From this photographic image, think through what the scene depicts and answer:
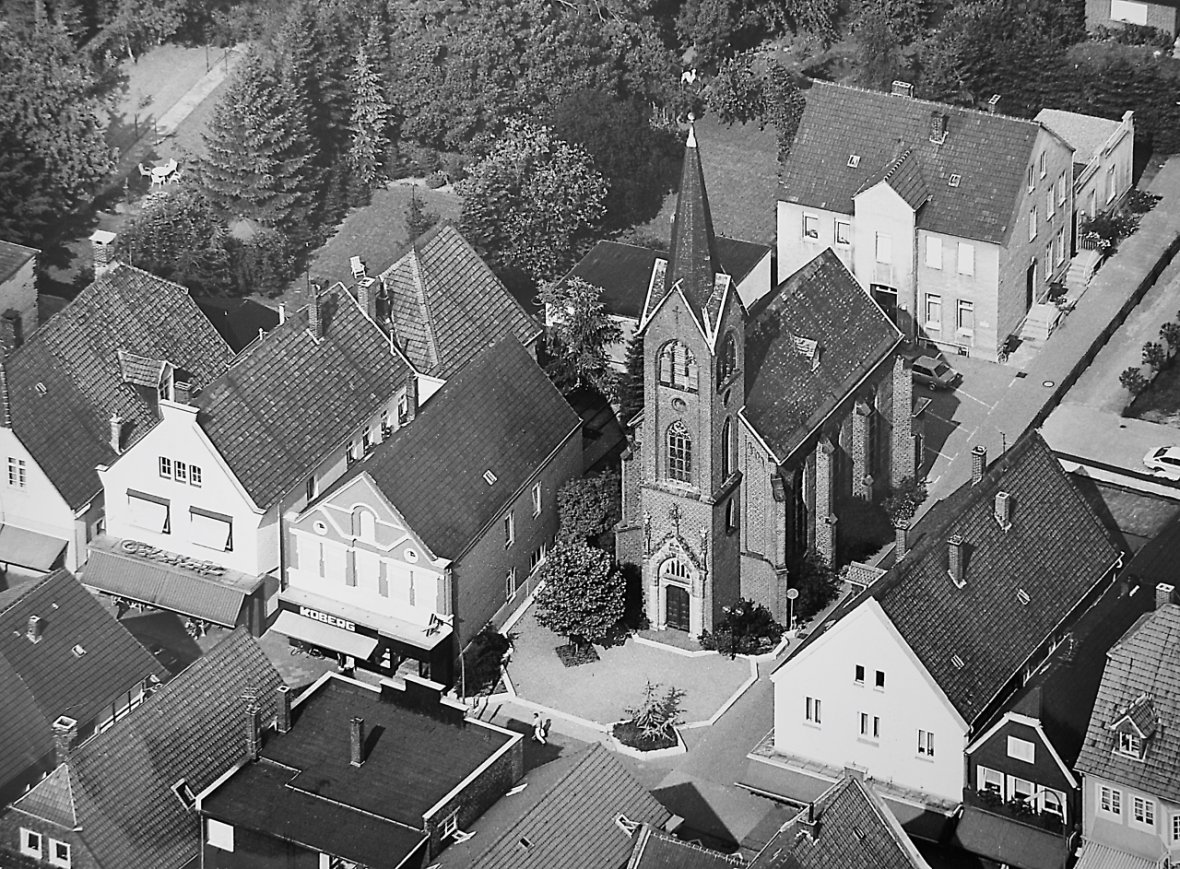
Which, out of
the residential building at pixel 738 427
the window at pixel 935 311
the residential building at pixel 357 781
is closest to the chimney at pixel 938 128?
the window at pixel 935 311

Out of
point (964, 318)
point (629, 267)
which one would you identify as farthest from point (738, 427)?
point (964, 318)

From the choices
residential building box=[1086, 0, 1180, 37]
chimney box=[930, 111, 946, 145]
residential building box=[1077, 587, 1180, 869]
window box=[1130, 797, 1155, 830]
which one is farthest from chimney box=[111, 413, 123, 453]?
residential building box=[1086, 0, 1180, 37]

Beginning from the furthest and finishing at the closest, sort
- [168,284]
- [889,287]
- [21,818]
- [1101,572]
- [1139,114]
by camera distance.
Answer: [1139,114]
[889,287]
[168,284]
[1101,572]
[21,818]

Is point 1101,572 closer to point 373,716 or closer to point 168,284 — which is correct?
point 373,716

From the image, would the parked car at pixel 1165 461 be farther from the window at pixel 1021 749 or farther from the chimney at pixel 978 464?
the window at pixel 1021 749

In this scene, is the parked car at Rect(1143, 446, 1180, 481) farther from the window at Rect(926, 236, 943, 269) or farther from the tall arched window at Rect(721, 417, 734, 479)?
the tall arched window at Rect(721, 417, 734, 479)

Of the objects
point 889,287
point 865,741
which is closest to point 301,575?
point 865,741
